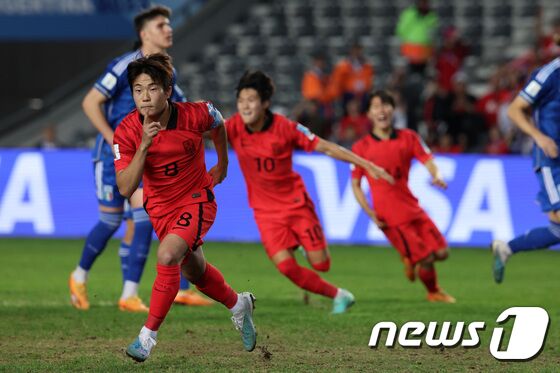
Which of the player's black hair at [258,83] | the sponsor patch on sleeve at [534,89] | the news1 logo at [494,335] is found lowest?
the news1 logo at [494,335]

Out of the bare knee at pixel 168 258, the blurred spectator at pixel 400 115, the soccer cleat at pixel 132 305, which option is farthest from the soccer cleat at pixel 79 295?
the blurred spectator at pixel 400 115

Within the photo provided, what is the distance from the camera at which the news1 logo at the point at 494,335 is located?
7.29 m

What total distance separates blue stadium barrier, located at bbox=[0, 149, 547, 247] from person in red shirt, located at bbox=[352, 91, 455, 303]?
15.6 feet

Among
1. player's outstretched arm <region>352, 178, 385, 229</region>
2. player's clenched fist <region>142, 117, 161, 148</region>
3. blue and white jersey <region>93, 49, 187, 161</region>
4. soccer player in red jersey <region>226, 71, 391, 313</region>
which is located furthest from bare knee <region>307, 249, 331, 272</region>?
player's clenched fist <region>142, 117, 161, 148</region>

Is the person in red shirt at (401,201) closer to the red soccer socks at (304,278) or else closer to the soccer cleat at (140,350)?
the red soccer socks at (304,278)

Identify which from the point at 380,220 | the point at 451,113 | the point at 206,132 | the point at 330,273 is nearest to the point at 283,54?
the point at 451,113

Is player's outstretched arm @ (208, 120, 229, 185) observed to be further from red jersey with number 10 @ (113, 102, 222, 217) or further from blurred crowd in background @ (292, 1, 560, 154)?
blurred crowd in background @ (292, 1, 560, 154)

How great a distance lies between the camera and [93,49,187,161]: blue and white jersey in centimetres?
931

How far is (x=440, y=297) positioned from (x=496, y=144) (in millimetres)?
7057

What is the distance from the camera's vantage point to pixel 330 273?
41.5 ft

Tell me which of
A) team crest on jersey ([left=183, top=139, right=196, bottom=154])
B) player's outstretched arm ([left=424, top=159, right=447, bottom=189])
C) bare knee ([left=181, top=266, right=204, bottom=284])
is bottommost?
bare knee ([left=181, top=266, right=204, bottom=284])

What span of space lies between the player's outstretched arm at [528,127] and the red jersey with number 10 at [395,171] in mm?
1164

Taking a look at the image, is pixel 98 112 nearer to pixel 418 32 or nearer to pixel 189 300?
pixel 189 300

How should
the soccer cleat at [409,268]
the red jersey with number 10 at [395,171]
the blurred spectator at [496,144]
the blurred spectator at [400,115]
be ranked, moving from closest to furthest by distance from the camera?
the red jersey with number 10 at [395,171], the soccer cleat at [409,268], the blurred spectator at [496,144], the blurred spectator at [400,115]
